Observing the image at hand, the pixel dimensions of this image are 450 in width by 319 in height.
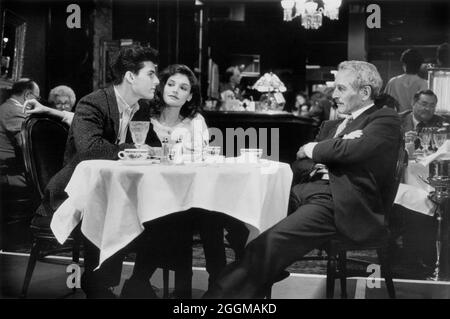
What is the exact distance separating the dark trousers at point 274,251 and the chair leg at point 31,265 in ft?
3.29

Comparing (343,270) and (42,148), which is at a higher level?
(42,148)

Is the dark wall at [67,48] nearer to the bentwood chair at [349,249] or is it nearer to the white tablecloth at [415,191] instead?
the bentwood chair at [349,249]

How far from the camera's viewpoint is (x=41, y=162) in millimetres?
3090

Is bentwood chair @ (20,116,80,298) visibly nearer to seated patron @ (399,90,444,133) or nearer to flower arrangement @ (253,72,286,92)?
seated patron @ (399,90,444,133)

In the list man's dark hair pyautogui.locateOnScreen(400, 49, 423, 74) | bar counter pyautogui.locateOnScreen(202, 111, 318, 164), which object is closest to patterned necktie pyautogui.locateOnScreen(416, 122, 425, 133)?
man's dark hair pyautogui.locateOnScreen(400, 49, 423, 74)

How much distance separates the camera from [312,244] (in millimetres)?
2617

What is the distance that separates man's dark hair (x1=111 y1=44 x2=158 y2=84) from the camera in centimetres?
309

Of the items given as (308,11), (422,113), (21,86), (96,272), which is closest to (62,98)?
(21,86)

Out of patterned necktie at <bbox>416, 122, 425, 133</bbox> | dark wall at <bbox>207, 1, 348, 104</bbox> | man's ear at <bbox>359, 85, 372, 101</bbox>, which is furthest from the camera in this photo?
dark wall at <bbox>207, 1, 348, 104</bbox>

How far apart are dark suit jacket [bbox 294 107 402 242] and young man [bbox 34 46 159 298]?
0.97 metres

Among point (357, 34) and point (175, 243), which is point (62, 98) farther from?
point (357, 34)

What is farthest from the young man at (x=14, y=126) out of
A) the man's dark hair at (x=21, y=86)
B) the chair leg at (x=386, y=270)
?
the chair leg at (x=386, y=270)

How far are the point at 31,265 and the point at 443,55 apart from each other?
254 centimetres
